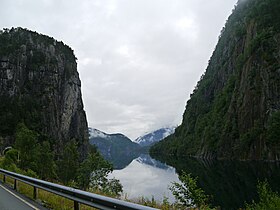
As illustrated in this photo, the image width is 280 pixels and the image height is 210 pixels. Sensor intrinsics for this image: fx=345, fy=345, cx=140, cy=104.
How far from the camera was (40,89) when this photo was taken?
140 meters

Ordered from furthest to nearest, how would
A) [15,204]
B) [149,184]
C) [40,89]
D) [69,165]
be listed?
1. [40,89]
2. [69,165]
3. [149,184]
4. [15,204]

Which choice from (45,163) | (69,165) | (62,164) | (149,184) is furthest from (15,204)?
(62,164)

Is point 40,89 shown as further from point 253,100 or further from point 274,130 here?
point 274,130

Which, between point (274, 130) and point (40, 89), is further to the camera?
point (40, 89)

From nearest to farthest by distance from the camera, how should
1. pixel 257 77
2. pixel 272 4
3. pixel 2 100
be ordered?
pixel 257 77
pixel 272 4
pixel 2 100

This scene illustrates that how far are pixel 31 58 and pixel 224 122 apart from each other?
86.2 meters

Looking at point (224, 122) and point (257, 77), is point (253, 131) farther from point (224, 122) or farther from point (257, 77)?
point (224, 122)

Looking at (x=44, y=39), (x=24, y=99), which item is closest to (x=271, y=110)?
(x=24, y=99)

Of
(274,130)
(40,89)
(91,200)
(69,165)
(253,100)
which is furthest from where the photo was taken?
(40,89)

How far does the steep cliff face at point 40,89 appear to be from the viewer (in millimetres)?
129250

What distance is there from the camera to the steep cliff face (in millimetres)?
129250

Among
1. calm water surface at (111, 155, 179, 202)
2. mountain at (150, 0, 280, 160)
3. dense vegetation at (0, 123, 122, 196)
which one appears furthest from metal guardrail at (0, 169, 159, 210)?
mountain at (150, 0, 280, 160)

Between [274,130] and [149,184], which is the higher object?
[274,130]

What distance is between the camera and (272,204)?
13.5m
